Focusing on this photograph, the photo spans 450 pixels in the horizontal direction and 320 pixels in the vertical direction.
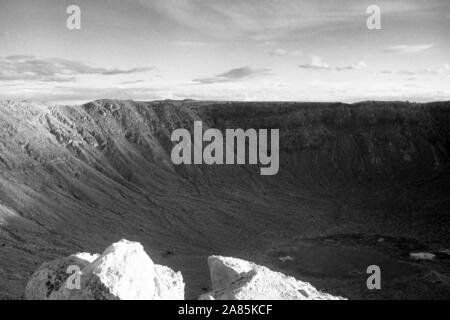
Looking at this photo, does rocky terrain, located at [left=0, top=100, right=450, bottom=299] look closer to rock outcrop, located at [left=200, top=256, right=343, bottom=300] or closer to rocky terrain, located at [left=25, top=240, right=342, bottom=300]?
rocky terrain, located at [left=25, top=240, right=342, bottom=300]

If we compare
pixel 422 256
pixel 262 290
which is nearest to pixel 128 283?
pixel 262 290

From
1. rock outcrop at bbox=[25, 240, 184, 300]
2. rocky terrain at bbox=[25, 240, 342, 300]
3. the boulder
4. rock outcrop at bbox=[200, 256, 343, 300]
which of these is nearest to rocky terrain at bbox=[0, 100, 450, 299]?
the boulder

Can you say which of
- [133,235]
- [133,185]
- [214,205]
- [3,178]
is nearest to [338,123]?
[214,205]

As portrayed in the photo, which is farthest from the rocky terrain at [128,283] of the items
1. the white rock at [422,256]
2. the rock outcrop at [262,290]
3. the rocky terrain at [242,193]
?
the white rock at [422,256]

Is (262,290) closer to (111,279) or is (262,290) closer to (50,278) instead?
(111,279)

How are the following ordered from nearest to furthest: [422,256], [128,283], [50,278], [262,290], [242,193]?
[262,290] → [128,283] → [50,278] → [422,256] → [242,193]

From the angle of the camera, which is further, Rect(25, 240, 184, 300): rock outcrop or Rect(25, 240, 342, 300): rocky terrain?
Rect(25, 240, 184, 300): rock outcrop

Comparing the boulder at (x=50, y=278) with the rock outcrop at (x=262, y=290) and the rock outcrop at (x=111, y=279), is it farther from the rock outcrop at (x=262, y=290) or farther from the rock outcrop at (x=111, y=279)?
the rock outcrop at (x=262, y=290)
